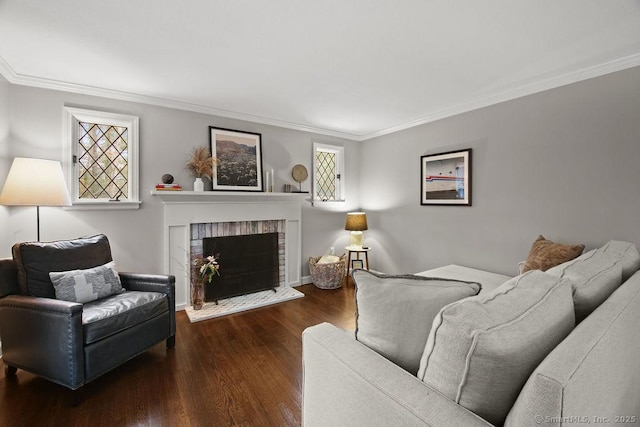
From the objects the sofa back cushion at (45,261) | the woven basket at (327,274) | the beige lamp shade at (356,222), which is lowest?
the woven basket at (327,274)

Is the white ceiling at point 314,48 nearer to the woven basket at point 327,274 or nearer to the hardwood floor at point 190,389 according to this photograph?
the woven basket at point 327,274

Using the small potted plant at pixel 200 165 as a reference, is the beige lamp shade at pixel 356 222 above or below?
below

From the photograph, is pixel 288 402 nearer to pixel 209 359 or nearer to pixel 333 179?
pixel 209 359

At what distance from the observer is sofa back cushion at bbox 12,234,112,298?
2.00m

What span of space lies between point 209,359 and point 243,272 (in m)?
1.45

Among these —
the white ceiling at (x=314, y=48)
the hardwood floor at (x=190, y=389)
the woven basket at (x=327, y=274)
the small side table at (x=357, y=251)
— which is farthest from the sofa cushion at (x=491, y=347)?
the small side table at (x=357, y=251)

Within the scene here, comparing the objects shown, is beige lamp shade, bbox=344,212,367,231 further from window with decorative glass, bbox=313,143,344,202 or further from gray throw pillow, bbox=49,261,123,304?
gray throw pillow, bbox=49,261,123,304

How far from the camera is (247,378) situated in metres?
2.02

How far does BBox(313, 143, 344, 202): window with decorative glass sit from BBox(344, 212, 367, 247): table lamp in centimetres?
45

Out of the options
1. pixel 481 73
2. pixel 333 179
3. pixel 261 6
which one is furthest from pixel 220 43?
pixel 333 179

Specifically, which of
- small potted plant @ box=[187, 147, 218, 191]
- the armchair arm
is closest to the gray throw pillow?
the armchair arm

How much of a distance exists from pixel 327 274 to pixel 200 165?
220 cm

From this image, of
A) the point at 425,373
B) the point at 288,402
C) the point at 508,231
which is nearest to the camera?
the point at 425,373

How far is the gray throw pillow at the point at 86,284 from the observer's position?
203 centimetres
